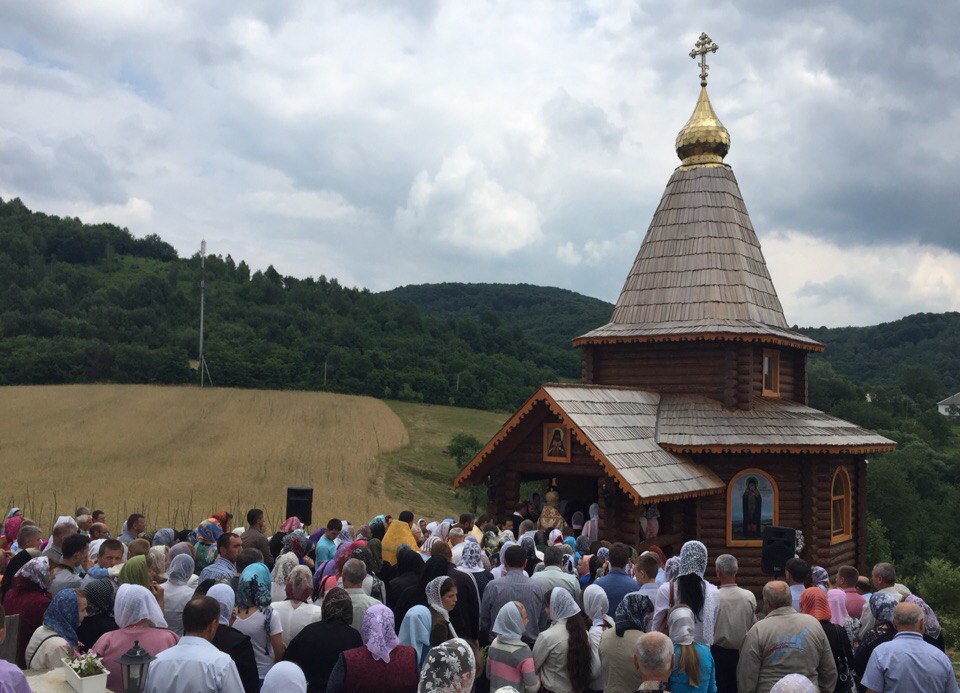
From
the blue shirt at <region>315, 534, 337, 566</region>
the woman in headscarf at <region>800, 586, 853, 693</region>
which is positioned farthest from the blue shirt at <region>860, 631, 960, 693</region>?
the blue shirt at <region>315, 534, 337, 566</region>

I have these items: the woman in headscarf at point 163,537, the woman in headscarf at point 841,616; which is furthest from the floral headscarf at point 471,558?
the woman in headscarf at point 163,537

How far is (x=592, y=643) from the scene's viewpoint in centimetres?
625

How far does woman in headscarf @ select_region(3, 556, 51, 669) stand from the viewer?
6.48 m

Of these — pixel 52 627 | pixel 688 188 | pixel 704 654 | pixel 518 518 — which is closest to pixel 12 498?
pixel 518 518

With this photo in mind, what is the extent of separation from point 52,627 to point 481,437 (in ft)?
150

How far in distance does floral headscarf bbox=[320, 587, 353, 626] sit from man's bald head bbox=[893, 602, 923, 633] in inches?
148

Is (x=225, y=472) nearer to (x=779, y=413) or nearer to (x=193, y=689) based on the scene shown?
(x=779, y=413)

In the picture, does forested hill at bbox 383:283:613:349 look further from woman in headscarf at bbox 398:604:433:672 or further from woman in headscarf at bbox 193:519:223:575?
woman in headscarf at bbox 398:604:433:672

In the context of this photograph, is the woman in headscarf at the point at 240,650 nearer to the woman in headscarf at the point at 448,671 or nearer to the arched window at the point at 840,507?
the woman in headscarf at the point at 448,671

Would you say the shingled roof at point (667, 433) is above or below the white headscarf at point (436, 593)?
above

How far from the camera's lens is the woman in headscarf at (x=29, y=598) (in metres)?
6.48

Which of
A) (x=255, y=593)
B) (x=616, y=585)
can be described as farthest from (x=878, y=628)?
(x=255, y=593)

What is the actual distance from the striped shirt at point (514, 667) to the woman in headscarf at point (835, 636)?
7.44 feet

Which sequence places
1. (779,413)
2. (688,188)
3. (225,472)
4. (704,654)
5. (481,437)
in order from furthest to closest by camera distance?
(481,437)
(225,472)
(688,188)
(779,413)
(704,654)
